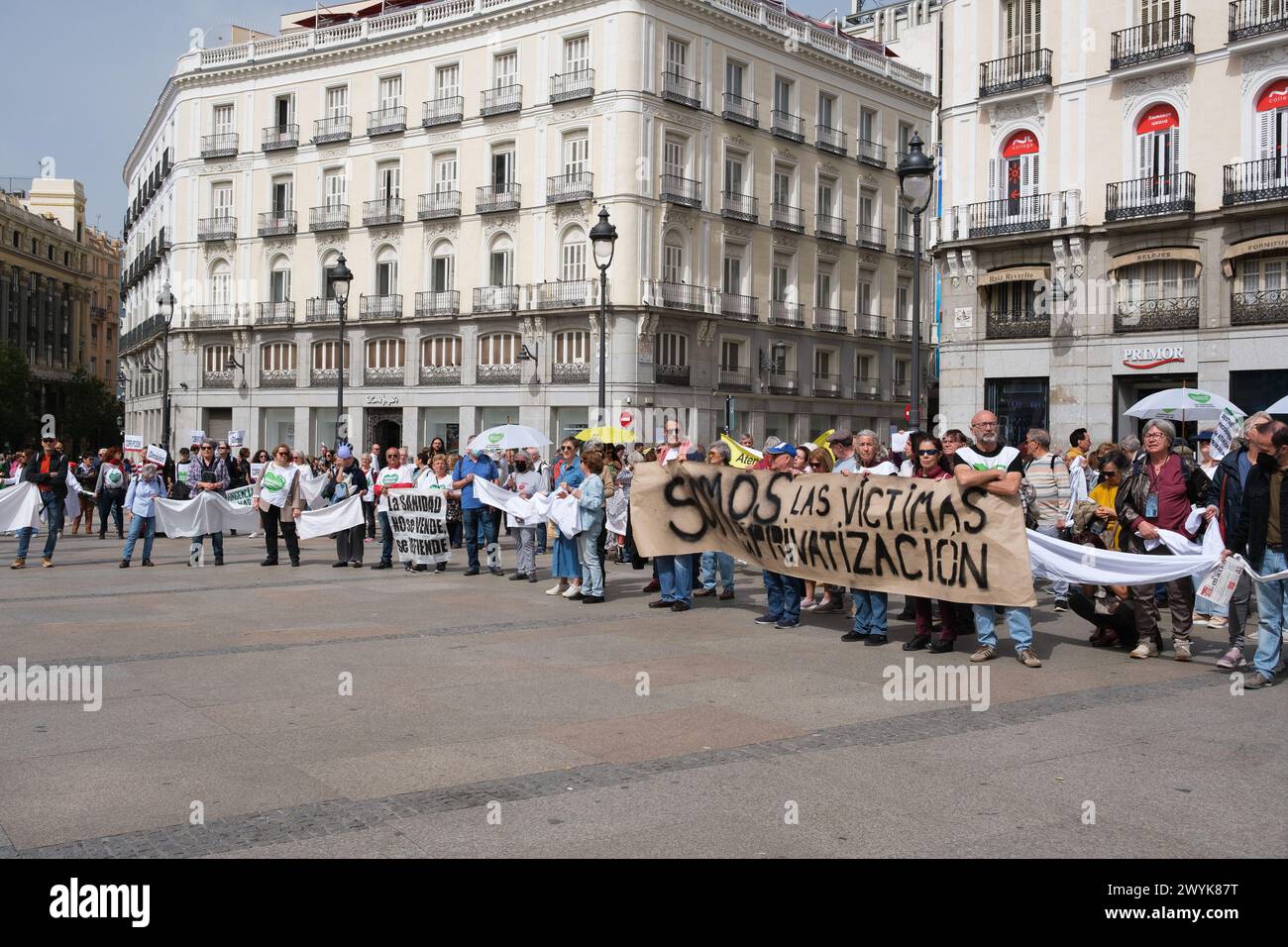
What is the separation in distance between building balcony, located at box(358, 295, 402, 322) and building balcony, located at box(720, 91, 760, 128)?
15.8 m

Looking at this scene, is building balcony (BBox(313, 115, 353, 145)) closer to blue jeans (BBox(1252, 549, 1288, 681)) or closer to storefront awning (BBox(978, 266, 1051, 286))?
storefront awning (BBox(978, 266, 1051, 286))

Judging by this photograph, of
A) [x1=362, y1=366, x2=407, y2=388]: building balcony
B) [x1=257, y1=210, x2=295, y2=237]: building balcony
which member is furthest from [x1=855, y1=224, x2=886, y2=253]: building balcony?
[x1=257, y1=210, x2=295, y2=237]: building balcony

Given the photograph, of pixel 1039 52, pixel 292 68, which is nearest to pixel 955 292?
pixel 1039 52

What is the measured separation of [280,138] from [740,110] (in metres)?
20.9

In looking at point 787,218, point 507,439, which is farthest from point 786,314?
point 507,439

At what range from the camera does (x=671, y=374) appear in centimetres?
4878

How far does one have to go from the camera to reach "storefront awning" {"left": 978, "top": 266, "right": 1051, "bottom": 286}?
3114 cm

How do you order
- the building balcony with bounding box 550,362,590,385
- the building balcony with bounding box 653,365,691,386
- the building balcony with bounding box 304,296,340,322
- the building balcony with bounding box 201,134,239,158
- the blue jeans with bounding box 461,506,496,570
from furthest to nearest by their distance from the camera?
the building balcony with bounding box 201,134,239,158 < the building balcony with bounding box 304,296,340,322 < the building balcony with bounding box 653,365,691,386 < the building balcony with bounding box 550,362,590,385 < the blue jeans with bounding box 461,506,496,570

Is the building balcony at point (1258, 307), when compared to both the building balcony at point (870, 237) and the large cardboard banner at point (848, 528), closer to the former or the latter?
the large cardboard banner at point (848, 528)

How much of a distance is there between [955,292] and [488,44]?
25936mm

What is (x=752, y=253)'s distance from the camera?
52.2m

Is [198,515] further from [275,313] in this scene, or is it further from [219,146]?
[219,146]

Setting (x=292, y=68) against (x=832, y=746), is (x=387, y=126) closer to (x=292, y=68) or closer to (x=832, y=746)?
(x=292, y=68)

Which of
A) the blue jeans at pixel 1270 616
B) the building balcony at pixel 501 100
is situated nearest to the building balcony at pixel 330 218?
the building balcony at pixel 501 100
